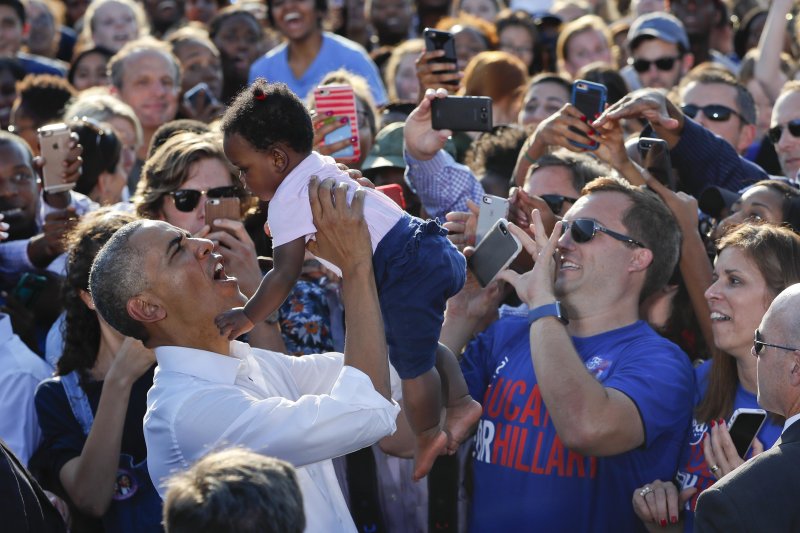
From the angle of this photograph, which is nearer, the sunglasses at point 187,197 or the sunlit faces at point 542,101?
the sunglasses at point 187,197

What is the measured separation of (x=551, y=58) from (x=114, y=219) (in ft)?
20.5

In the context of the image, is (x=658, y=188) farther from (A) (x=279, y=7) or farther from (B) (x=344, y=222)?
(A) (x=279, y=7)

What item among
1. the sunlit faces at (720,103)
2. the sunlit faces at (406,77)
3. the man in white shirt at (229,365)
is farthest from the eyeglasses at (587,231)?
the sunlit faces at (406,77)

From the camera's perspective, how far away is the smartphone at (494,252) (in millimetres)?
4707

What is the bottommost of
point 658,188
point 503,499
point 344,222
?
point 503,499

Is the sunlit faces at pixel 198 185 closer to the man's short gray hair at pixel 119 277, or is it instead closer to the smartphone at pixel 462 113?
the smartphone at pixel 462 113

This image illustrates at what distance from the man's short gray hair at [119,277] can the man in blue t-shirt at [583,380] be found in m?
1.52

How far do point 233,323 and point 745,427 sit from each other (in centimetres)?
180

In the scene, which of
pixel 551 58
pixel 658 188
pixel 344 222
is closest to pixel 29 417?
pixel 344 222

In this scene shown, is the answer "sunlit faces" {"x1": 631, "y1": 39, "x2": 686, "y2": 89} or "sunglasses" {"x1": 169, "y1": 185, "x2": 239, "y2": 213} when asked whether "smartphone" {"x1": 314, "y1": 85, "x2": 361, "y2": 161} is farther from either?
"sunlit faces" {"x1": 631, "y1": 39, "x2": 686, "y2": 89}

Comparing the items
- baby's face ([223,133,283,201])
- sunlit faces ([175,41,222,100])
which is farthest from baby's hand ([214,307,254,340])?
sunlit faces ([175,41,222,100])

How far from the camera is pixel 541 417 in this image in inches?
176

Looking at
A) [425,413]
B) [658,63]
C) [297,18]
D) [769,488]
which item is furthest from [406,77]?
[769,488]

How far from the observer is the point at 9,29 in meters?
9.28
